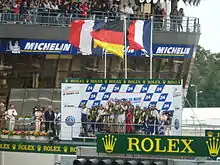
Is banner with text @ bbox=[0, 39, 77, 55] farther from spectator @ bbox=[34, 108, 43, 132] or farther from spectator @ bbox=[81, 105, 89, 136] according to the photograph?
spectator @ bbox=[81, 105, 89, 136]

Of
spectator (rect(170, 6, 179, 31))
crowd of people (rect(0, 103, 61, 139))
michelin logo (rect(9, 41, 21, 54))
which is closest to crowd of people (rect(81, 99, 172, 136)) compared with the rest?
crowd of people (rect(0, 103, 61, 139))

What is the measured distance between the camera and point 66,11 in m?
37.0

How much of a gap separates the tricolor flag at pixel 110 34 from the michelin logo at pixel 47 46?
6.02 m

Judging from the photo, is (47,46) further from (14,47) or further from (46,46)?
(14,47)

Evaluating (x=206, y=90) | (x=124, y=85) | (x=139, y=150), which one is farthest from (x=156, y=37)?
(x=206, y=90)

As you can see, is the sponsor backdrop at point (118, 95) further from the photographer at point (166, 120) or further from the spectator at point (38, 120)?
the spectator at point (38, 120)

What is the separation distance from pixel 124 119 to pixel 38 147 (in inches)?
152

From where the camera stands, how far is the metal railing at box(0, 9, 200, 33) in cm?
3616

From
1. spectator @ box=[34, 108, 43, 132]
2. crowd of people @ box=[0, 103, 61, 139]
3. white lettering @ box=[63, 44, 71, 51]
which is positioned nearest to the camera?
crowd of people @ box=[0, 103, 61, 139]

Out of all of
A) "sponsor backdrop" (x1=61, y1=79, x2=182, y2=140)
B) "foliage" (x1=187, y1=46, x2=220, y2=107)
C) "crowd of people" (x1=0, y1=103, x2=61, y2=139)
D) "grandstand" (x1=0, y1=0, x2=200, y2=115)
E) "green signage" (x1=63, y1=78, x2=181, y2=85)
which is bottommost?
"crowd of people" (x1=0, y1=103, x2=61, y2=139)

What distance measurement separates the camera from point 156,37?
38.4 m

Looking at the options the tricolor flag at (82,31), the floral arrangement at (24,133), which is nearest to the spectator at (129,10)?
the tricolor flag at (82,31)

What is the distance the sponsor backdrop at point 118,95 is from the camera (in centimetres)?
2884

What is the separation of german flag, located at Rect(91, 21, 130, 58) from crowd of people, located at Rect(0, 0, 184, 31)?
585 centimetres
